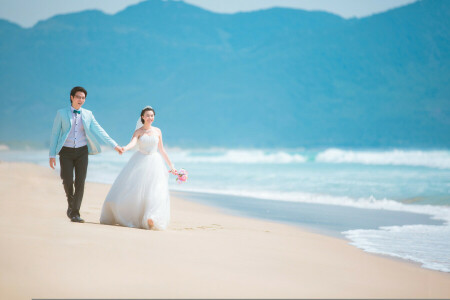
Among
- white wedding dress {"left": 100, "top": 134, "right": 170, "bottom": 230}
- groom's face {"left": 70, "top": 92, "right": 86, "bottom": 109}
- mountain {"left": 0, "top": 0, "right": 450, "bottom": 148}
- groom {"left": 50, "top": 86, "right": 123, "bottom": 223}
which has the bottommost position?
white wedding dress {"left": 100, "top": 134, "right": 170, "bottom": 230}

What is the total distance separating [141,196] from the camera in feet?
17.7

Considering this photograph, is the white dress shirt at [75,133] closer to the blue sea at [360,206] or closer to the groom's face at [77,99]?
the groom's face at [77,99]

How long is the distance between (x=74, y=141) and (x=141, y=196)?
3.02ft

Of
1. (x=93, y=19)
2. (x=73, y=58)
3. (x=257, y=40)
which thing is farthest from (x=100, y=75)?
(x=257, y=40)

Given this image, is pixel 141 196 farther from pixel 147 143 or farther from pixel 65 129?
pixel 65 129

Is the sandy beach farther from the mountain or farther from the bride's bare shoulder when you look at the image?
the mountain

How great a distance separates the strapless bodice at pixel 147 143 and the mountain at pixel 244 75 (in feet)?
241

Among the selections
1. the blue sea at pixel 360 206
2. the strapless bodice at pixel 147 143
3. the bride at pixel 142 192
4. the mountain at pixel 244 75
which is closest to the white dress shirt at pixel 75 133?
the bride at pixel 142 192

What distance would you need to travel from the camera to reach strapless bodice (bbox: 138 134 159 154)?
218 inches

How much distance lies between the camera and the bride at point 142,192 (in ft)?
17.6

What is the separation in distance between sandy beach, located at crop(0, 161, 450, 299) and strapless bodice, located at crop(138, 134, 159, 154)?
94cm

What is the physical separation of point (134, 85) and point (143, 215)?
91720 millimetres

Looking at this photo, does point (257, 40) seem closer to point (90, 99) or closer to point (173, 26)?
point (173, 26)

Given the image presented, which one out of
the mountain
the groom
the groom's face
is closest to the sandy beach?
the groom
